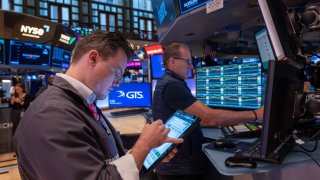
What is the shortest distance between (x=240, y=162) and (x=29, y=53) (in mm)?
6546

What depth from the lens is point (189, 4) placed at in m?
2.21

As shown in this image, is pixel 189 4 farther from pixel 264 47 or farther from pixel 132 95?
pixel 132 95

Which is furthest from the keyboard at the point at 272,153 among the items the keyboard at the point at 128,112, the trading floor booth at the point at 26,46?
the trading floor booth at the point at 26,46

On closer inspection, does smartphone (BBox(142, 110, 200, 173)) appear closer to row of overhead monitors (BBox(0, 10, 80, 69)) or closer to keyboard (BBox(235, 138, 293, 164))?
keyboard (BBox(235, 138, 293, 164))

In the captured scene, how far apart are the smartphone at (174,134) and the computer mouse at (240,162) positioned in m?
0.25

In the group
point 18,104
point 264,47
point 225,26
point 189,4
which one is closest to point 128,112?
point 225,26

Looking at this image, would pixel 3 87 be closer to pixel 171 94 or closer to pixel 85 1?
pixel 171 94

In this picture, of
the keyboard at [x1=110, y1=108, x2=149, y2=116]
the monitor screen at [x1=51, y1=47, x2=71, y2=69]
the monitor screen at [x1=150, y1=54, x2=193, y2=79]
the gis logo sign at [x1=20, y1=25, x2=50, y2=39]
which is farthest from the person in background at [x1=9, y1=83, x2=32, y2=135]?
the monitor screen at [x1=150, y1=54, x2=193, y2=79]

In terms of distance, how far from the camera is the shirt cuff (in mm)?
965

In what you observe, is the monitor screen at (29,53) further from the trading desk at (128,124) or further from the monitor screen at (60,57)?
the trading desk at (128,124)

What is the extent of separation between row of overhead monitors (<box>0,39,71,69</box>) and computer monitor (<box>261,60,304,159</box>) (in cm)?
628

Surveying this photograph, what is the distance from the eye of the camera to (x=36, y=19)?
22.6ft

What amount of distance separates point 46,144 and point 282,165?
34.4 inches

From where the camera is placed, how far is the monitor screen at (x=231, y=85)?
86.7 inches
